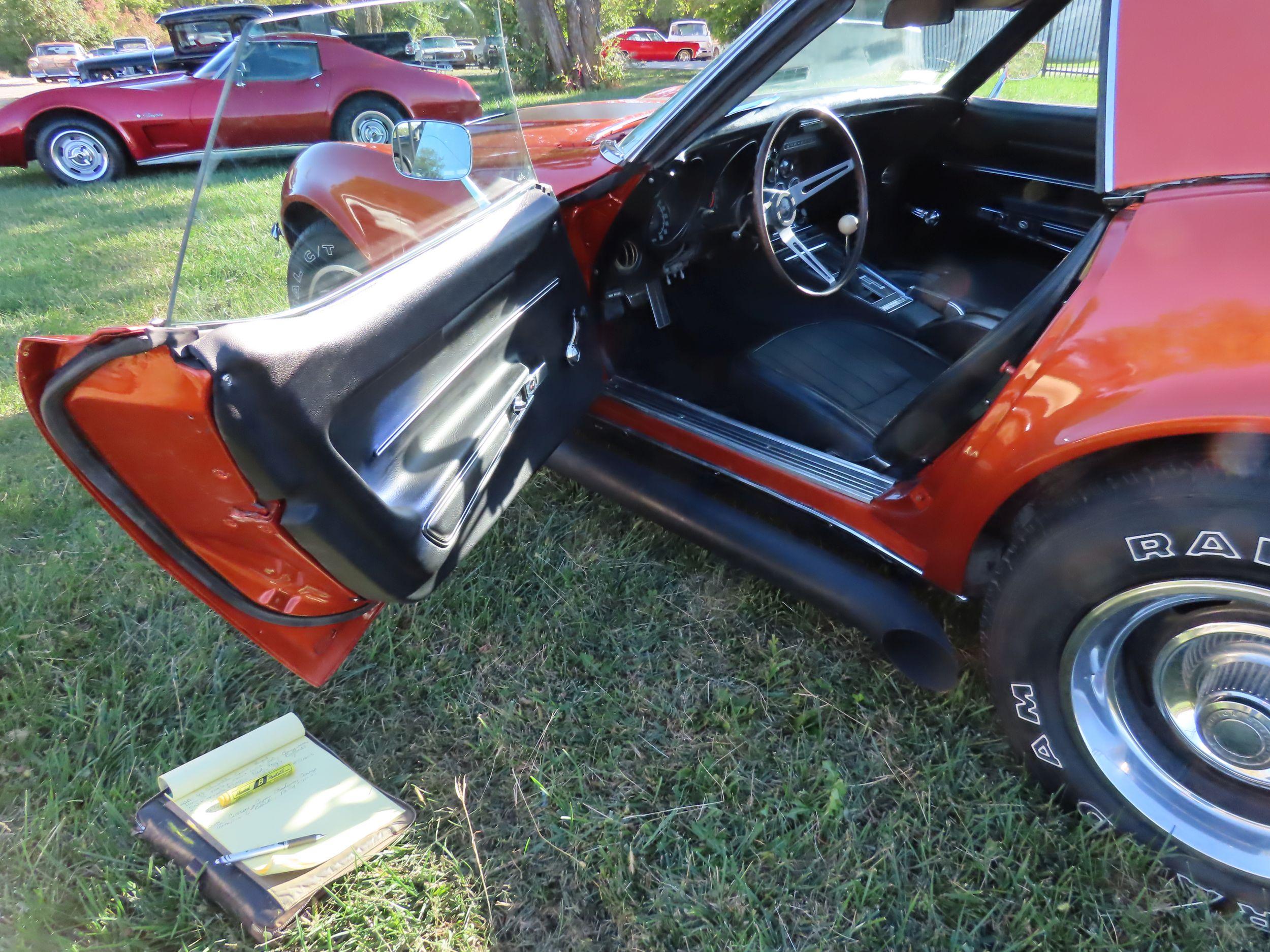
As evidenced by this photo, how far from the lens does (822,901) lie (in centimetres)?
161

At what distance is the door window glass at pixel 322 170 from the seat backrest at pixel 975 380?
46.3 inches

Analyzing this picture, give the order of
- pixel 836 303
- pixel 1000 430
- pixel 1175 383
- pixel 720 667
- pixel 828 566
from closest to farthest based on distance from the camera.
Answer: pixel 1175 383
pixel 1000 430
pixel 828 566
pixel 720 667
pixel 836 303

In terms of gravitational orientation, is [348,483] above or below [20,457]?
above

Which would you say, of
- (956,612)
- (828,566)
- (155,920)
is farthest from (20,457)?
(956,612)

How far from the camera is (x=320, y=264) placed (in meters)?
2.00

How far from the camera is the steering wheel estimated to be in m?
2.30

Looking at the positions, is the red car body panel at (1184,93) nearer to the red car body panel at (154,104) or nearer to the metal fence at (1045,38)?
the metal fence at (1045,38)

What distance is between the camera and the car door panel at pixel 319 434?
1252 millimetres

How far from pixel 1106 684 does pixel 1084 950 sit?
0.50 metres

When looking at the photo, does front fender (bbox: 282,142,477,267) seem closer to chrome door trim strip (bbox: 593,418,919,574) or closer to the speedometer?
the speedometer

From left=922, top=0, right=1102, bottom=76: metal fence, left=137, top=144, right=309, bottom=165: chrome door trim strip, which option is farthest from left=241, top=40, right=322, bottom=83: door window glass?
left=922, top=0, right=1102, bottom=76: metal fence

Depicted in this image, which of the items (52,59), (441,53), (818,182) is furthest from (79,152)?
(52,59)

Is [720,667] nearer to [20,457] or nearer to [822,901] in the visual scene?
[822,901]

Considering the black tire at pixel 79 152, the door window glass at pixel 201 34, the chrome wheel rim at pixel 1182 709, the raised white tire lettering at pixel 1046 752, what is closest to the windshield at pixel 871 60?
the chrome wheel rim at pixel 1182 709
